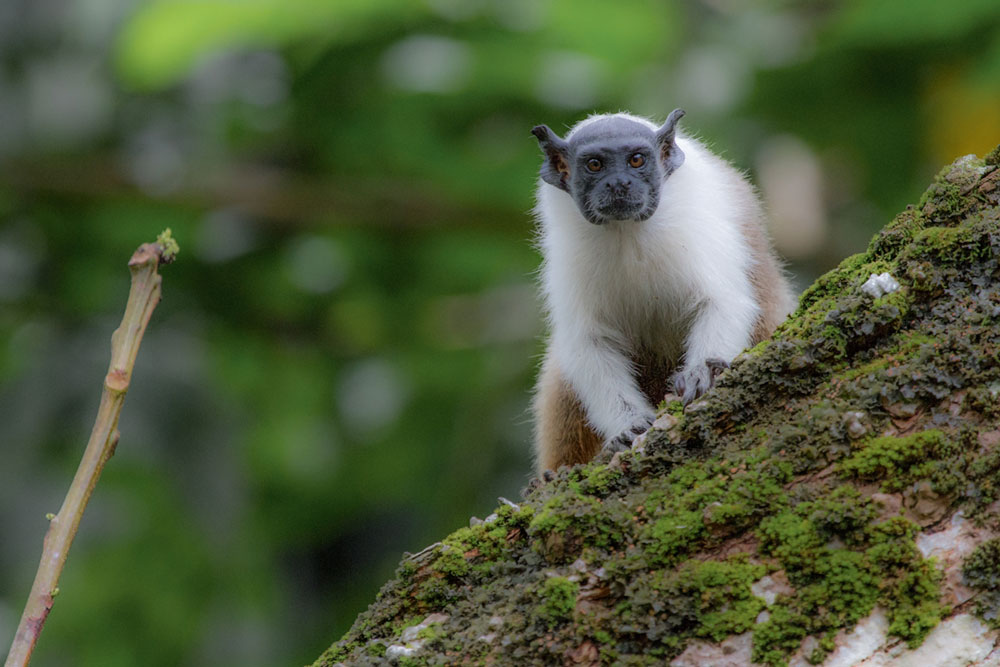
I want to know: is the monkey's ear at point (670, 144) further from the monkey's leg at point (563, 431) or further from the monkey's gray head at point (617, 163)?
the monkey's leg at point (563, 431)

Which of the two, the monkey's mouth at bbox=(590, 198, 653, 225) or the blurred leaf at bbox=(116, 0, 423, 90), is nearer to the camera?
the monkey's mouth at bbox=(590, 198, 653, 225)

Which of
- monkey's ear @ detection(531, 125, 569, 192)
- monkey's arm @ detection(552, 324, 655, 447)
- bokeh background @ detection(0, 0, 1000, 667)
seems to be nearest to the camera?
monkey's arm @ detection(552, 324, 655, 447)

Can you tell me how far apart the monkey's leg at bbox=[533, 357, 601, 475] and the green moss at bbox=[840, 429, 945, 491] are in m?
2.77

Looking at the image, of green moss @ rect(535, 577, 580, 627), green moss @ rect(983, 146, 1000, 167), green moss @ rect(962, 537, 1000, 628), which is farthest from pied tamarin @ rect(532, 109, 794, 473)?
green moss @ rect(962, 537, 1000, 628)

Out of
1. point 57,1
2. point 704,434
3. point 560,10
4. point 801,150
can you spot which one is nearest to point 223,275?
point 57,1

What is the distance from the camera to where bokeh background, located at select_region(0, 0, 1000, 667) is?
8180 mm

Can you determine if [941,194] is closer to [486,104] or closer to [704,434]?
[704,434]

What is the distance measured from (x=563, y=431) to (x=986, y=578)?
10.6ft

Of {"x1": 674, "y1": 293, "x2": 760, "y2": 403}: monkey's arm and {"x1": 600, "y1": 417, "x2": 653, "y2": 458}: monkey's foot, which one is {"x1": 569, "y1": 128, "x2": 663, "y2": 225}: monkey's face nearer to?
{"x1": 674, "y1": 293, "x2": 760, "y2": 403}: monkey's arm

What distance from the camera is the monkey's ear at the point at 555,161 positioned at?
19.1 feet

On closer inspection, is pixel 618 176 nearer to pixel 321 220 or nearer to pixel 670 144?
pixel 670 144

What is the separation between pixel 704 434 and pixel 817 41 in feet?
19.1

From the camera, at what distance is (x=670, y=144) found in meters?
5.83

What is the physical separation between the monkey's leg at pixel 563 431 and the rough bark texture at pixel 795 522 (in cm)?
229
